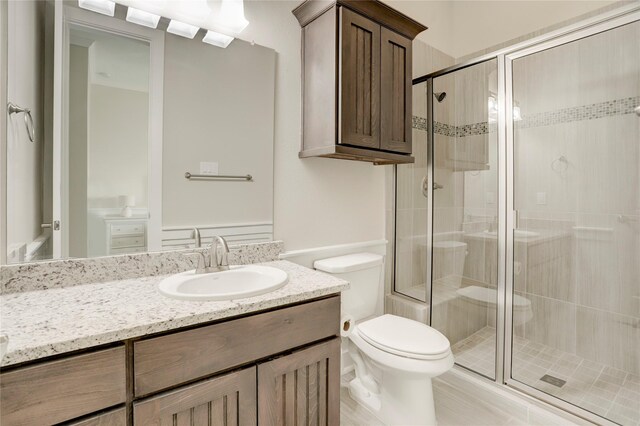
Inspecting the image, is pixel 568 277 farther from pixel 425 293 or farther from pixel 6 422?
pixel 6 422

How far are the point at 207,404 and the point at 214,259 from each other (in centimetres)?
57

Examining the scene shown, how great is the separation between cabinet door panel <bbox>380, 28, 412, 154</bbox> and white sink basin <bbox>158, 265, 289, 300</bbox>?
932 millimetres

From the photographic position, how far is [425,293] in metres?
2.32

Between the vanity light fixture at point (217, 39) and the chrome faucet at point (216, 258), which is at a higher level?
the vanity light fixture at point (217, 39)

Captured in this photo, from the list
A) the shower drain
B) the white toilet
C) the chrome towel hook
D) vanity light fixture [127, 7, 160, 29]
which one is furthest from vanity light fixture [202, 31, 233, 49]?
the shower drain

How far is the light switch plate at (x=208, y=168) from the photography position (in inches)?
59.0

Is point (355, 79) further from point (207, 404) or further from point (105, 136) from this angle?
point (207, 404)

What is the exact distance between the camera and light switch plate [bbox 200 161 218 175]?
1.50 metres

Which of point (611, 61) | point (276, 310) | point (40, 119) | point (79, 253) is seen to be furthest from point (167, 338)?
point (611, 61)

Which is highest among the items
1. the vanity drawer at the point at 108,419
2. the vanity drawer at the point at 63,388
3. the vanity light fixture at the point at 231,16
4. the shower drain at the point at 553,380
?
the vanity light fixture at the point at 231,16

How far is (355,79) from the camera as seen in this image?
1.61m

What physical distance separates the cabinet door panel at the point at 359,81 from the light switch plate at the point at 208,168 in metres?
0.62

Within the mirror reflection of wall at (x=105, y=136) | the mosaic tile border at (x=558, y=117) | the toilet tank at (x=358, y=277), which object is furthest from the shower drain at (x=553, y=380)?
the mirror reflection of wall at (x=105, y=136)

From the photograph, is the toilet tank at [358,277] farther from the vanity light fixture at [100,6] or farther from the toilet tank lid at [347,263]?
the vanity light fixture at [100,6]
